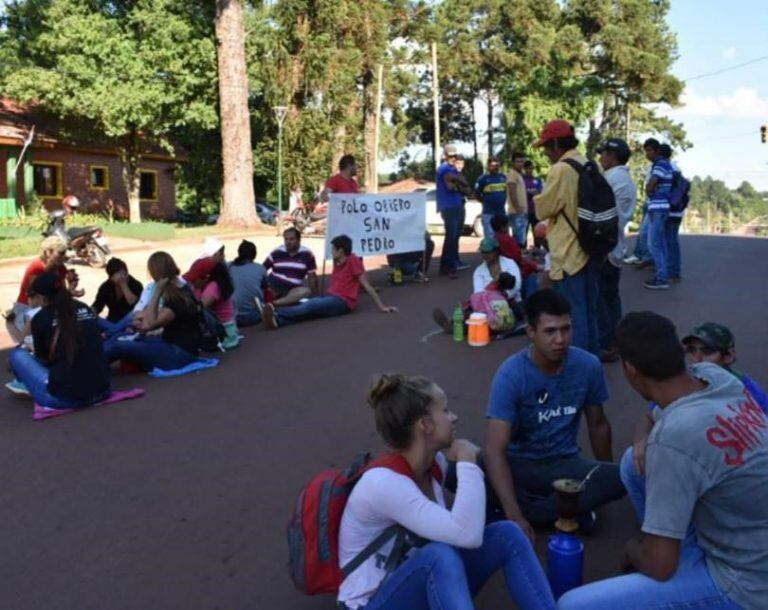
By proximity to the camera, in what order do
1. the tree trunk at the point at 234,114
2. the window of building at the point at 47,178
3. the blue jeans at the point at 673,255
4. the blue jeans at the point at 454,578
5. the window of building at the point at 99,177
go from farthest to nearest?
1. the window of building at the point at 99,177
2. the window of building at the point at 47,178
3. the tree trunk at the point at 234,114
4. the blue jeans at the point at 673,255
5. the blue jeans at the point at 454,578

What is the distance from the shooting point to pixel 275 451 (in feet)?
17.1

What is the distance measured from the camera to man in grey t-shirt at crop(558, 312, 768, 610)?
2.30m

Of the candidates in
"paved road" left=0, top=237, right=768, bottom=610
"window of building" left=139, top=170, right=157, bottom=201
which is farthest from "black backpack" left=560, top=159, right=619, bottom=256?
"window of building" left=139, top=170, right=157, bottom=201

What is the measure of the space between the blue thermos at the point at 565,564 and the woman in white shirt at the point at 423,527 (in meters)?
0.28

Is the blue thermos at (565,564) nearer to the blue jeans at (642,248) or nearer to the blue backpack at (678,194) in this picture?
the blue backpack at (678,194)

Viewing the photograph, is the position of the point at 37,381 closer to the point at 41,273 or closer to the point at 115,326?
the point at 41,273

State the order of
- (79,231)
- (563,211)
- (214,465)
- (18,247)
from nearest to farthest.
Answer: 1. (214,465)
2. (563,211)
3. (79,231)
4. (18,247)

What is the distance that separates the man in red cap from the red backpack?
3509 millimetres

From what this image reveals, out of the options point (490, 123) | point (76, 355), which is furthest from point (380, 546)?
point (490, 123)

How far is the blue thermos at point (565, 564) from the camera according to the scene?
2996mm

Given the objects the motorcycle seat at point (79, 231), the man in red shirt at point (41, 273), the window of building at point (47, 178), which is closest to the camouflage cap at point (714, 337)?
the man in red shirt at point (41, 273)

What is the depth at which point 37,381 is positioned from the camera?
6199mm

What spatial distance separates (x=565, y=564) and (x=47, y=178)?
103ft

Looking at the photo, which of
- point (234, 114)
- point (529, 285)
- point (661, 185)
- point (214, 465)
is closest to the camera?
Result: point (214, 465)
